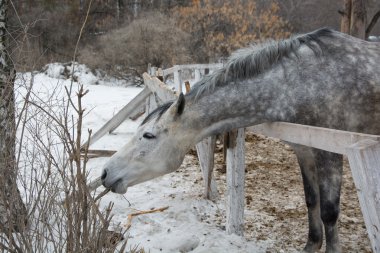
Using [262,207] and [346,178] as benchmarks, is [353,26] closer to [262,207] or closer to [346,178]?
[346,178]

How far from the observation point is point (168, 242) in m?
3.41

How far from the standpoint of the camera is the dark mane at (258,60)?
9.80ft

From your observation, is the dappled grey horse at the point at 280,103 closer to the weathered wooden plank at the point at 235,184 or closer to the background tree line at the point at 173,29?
the weathered wooden plank at the point at 235,184

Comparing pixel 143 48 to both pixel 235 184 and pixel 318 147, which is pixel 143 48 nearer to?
pixel 235 184

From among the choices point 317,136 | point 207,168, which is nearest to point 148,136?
point 317,136

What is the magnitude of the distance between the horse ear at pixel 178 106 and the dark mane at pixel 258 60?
168 mm

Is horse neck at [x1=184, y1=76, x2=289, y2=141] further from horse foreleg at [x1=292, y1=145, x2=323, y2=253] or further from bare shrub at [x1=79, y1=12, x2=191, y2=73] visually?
bare shrub at [x1=79, y1=12, x2=191, y2=73]

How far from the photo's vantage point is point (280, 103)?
289cm

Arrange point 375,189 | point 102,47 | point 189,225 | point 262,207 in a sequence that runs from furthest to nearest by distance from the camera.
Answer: point 102,47
point 262,207
point 189,225
point 375,189

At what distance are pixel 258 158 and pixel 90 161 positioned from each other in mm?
2530

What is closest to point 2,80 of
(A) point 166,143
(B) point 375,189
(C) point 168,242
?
(A) point 166,143

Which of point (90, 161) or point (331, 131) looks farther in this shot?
point (90, 161)

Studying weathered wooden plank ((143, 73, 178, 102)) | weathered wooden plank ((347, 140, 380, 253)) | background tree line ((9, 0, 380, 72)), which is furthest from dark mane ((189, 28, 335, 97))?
A: background tree line ((9, 0, 380, 72))

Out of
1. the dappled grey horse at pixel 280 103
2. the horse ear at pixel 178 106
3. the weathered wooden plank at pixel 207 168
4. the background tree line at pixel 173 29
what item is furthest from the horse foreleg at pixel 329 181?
the background tree line at pixel 173 29
